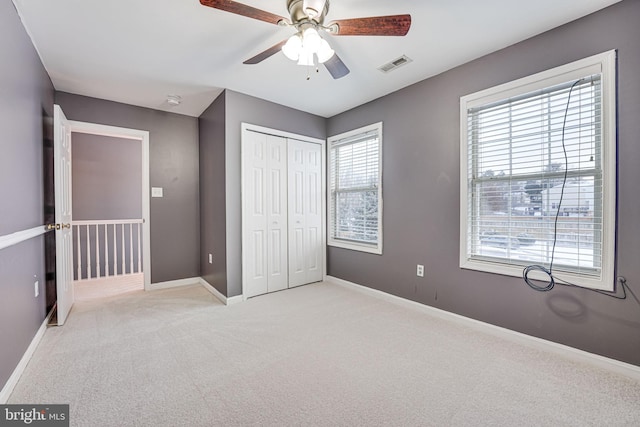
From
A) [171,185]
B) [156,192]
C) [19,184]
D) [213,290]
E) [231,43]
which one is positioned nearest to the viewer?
[19,184]

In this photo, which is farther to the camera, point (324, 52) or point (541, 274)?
point (541, 274)

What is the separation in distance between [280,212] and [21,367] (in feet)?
8.54

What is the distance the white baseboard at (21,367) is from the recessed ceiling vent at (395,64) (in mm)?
3672

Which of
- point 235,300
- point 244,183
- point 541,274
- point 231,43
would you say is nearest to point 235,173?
A: point 244,183

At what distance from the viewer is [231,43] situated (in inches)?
90.6

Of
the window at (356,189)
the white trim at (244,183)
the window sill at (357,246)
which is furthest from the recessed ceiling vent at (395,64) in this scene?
the window sill at (357,246)

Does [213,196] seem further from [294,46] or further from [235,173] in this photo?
[294,46]

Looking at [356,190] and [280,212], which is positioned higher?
[356,190]

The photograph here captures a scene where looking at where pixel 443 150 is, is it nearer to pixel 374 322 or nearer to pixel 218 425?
pixel 374 322

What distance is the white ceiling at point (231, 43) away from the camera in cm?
190

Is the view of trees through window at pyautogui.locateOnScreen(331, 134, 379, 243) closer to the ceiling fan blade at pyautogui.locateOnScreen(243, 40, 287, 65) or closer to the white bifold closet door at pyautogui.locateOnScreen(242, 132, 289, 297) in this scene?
the white bifold closet door at pyautogui.locateOnScreen(242, 132, 289, 297)

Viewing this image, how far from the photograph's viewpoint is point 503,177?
2408 millimetres

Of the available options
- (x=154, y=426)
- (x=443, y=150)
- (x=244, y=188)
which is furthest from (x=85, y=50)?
(x=443, y=150)

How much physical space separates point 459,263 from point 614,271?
41.1 inches
